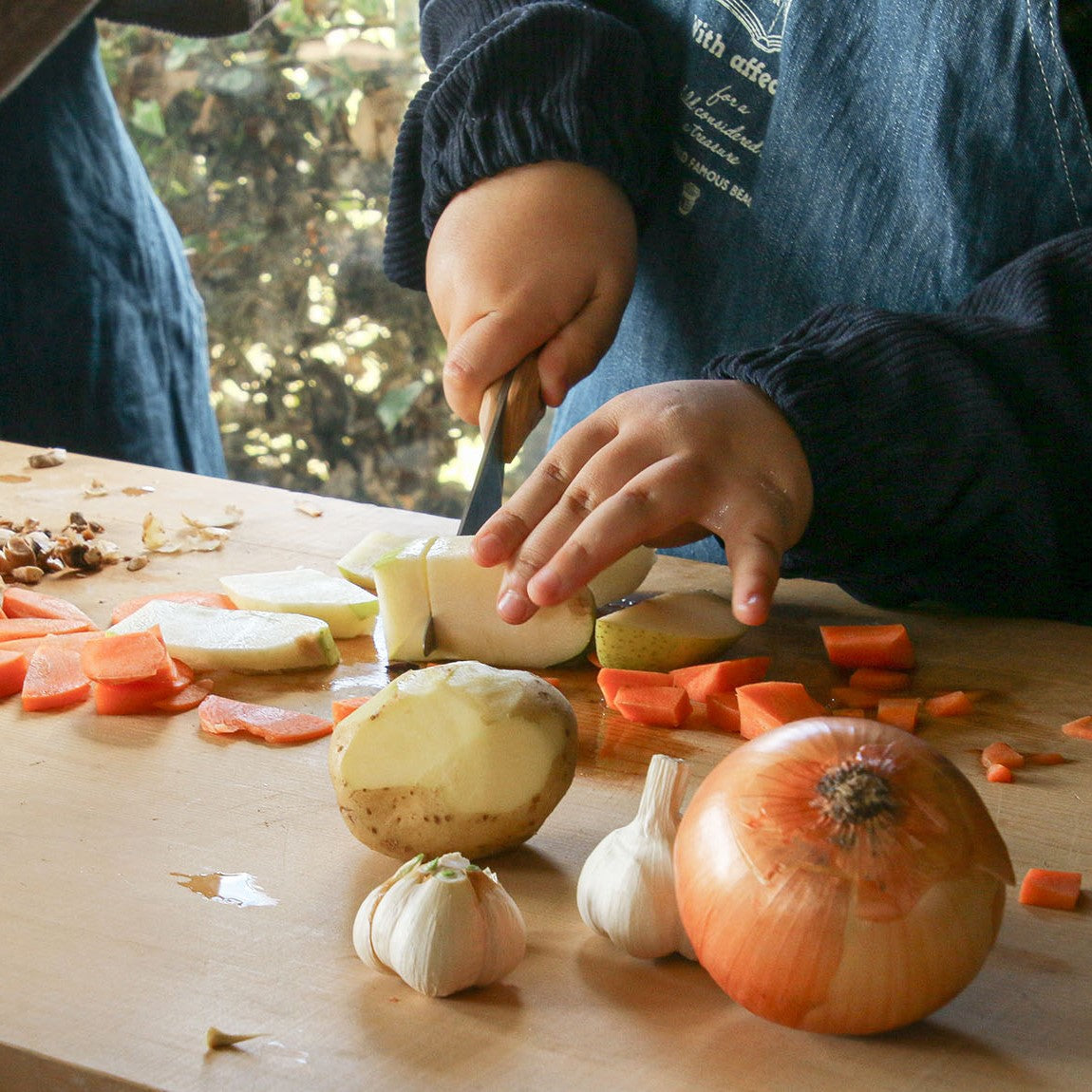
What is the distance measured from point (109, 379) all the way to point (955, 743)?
69.8 inches

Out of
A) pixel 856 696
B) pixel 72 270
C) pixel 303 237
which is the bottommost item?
pixel 303 237

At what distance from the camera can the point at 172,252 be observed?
8.17 ft

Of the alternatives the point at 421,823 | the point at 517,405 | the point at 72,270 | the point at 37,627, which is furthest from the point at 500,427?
the point at 72,270

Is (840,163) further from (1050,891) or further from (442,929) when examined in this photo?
(442,929)

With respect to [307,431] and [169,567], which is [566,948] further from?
[307,431]

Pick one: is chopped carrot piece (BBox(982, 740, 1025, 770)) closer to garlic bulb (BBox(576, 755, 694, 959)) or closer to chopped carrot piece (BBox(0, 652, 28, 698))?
garlic bulb (BBox(576, 755, 694, 959))

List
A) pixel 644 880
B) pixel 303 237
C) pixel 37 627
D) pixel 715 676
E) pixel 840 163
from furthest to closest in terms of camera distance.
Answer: pixel 303 237
pixel 840 163
pixel 37 627
pixel 715 676
pixel 644 880

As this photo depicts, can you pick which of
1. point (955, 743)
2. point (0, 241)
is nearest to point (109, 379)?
point (0, 241)

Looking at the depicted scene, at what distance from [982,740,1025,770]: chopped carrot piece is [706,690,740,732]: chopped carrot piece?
200 mm

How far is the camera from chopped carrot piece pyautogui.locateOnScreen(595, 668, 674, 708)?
1128 mm

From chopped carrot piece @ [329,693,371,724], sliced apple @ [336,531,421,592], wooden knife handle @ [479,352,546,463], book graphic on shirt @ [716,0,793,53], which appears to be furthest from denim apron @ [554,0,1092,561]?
chopped carrot piece @ [329,693,371,724]

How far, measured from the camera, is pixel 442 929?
0.70m

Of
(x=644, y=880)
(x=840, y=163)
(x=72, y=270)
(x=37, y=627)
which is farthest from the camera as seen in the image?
(x=72, y=270)

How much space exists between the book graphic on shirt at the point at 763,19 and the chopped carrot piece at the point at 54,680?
1.03 m
